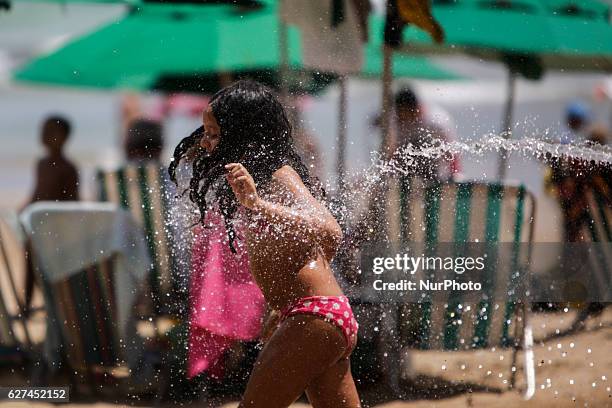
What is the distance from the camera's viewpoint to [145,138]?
332 centimetres

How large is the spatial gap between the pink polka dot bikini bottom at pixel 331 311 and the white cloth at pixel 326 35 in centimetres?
97

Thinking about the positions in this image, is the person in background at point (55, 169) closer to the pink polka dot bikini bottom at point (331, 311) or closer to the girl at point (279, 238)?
the girl at point (279, 238)

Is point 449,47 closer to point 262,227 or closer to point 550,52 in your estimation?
point 550,52

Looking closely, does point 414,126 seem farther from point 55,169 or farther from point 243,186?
point 55,169

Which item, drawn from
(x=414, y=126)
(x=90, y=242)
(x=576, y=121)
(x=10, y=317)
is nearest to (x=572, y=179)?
(x=576, y=121)

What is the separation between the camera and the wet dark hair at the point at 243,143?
3020mm

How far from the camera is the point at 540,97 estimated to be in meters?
3.55

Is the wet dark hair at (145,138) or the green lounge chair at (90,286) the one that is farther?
the green lounge chair at (90,286)

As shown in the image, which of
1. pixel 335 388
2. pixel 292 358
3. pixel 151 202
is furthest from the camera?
pixel 151 202

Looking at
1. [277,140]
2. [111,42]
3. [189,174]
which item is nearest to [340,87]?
[277,140]

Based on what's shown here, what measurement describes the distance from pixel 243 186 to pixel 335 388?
2.47 feet

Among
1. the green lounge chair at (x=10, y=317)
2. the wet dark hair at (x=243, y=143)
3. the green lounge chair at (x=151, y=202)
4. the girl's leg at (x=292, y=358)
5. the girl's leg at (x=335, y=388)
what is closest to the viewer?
the girl's leg at (x=292, y=358)

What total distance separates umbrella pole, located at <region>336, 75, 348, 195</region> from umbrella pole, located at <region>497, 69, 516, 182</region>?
24.3 inches

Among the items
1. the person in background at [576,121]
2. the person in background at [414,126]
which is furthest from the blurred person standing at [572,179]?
the person in background at [414,126]
